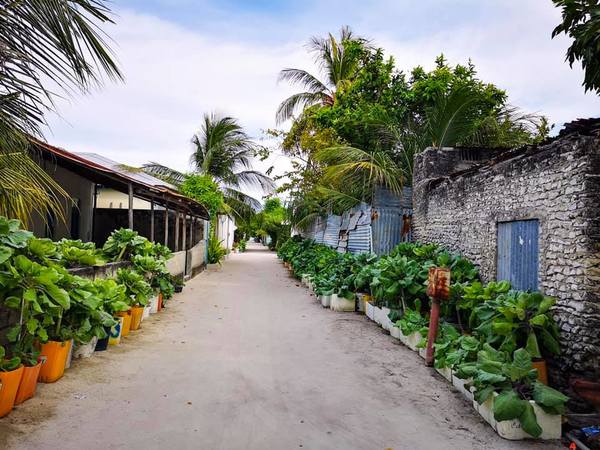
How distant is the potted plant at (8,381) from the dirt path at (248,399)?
10 centimetres

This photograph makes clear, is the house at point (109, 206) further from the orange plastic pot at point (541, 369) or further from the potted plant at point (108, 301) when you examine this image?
the orange plastic pot at point (541, 369)

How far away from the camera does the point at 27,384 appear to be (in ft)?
11.6

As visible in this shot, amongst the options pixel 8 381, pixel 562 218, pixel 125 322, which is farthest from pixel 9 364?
pixel 562 218

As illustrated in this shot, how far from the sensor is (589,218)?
13.8 ft

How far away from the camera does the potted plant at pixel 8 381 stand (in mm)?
3189

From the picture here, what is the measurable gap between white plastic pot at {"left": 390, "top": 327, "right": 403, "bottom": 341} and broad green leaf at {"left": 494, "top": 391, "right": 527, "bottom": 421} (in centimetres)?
308

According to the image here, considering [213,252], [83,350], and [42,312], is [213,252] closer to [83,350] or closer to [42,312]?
[83,350]

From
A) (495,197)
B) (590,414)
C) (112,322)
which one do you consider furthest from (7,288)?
(495,197)

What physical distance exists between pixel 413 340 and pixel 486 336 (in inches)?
61.5

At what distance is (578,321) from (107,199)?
14.1 metres

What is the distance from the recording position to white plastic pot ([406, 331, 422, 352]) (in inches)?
229

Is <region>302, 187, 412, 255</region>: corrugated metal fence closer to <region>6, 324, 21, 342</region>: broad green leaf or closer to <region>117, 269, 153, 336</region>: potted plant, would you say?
<region>117, 269, 153, 336</region>: potted plant

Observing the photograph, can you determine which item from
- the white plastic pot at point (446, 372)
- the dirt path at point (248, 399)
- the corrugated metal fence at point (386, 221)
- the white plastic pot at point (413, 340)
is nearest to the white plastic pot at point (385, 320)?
the dirt path at point (248, 399)

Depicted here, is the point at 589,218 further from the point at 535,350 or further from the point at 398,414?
the point at 398,414
